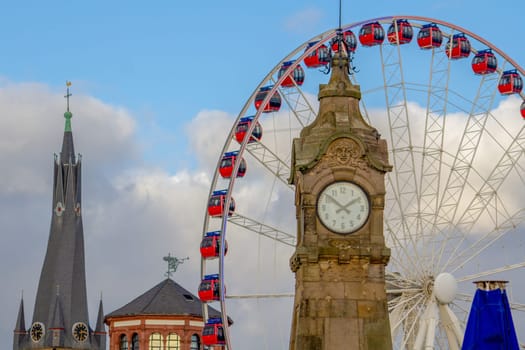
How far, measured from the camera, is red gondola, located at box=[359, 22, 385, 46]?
2734 inches

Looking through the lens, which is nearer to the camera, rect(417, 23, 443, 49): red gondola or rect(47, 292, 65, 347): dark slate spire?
rect(417, 23, 443, 49): red gondola

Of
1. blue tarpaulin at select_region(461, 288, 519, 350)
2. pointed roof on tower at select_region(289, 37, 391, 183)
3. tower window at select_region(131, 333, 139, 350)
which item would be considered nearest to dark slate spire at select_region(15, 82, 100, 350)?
tower window at select_region(131, 333, 139, 350)

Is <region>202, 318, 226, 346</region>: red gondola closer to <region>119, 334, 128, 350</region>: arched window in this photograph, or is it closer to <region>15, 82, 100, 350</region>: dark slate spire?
<region>119, 334, 128, 350</region>: arched window

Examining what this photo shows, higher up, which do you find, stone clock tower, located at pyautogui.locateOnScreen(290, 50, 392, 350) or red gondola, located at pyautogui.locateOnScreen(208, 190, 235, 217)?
red gondola, located at pyautogui.locateOnScreen(208, 190, 235, 217)

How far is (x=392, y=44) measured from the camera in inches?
2736

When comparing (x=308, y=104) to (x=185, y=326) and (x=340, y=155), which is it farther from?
(x=185, y=326)

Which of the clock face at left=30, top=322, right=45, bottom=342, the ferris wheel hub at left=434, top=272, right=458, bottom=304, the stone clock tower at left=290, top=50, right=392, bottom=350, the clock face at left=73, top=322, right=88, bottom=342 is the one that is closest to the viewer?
the stone clock tower at left=290, top=50, right=392, bottom=350

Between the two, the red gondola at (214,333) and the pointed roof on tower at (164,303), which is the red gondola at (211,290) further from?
the pointed roof on tower at (164,303)

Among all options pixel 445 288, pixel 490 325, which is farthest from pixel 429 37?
pixel 490 325

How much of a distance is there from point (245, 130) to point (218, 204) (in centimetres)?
363

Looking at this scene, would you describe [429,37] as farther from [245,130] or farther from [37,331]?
[37,331]

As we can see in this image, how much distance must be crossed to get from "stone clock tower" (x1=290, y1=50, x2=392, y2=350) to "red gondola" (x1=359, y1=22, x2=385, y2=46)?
34.9 metres

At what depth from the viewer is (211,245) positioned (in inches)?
2667

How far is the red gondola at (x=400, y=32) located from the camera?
69.7 m
